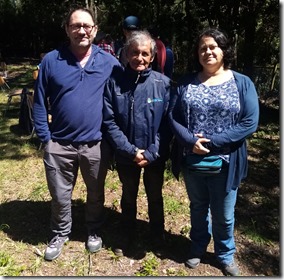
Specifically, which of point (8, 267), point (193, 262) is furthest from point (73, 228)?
point (193, 262)

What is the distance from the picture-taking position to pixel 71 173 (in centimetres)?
303

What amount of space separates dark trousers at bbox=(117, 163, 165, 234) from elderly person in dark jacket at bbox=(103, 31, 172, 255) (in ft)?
0.04

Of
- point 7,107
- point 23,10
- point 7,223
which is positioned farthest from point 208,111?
point 23,10

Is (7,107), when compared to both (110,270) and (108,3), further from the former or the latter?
(110,270)

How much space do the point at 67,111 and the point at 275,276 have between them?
210 cm

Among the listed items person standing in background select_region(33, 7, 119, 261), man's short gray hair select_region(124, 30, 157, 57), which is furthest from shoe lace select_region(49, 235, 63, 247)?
man's short gray hair select_region(124, 30, 157, 57)

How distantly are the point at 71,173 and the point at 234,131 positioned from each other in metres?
1.36

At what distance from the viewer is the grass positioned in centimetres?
306

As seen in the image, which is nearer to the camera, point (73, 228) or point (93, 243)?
point (93, 243)

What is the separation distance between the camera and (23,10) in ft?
72.9

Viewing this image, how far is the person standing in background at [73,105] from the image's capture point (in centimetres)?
272

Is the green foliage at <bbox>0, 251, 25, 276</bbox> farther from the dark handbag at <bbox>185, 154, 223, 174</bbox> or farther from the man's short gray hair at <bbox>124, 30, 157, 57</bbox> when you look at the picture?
the man's short gray hair at <bbox>124, 30, 157, 57</bbox>

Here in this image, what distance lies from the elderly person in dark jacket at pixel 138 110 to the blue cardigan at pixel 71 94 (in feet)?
0.31

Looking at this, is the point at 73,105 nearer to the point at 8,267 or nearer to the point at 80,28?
the point at 80,28
